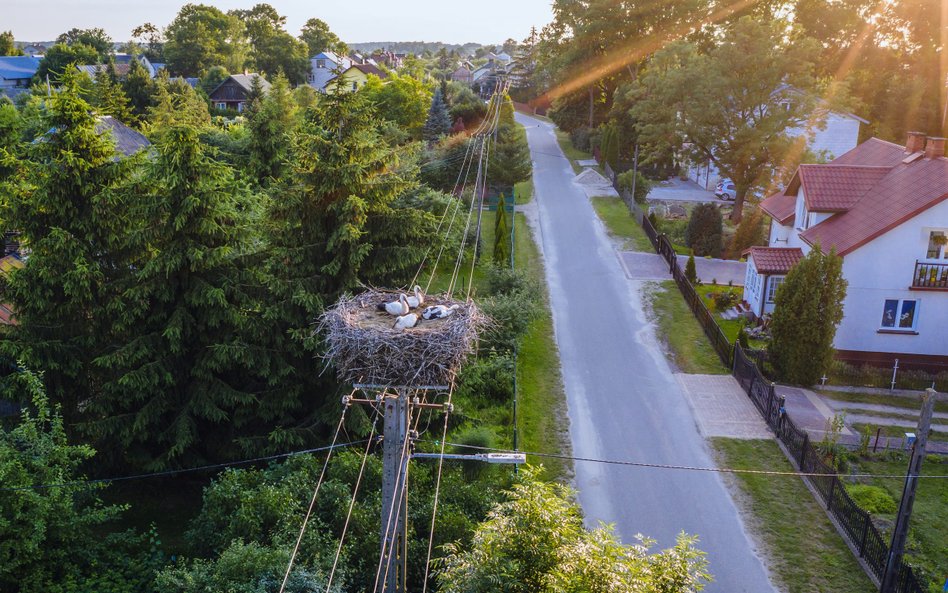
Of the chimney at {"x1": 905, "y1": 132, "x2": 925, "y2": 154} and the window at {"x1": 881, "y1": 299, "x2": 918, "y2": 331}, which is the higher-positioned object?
the chimney at {"x1": 905, "y1": 132, "x2": 925, "y2": 154}

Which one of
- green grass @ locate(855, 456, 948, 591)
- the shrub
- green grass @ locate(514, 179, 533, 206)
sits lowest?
green grass @ locate(855, 456, 948, 591)

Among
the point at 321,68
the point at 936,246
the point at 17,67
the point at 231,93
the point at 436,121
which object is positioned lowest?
the point at 936,246

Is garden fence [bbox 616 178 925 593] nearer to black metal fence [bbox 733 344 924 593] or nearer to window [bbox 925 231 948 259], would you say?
black metal fence [bbox 733 344 924 593]

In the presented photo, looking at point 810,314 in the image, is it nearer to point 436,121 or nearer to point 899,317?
point 899,317

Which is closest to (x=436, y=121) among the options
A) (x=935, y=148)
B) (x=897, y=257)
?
(x=935, y=148)

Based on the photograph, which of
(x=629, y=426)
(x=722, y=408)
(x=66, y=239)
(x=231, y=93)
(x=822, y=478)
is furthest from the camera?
(x=231, y=93)

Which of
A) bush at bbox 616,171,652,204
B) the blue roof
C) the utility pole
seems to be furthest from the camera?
the blue roof

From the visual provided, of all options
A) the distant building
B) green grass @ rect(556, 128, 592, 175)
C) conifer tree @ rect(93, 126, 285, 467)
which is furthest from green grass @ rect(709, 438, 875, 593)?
the distant building
